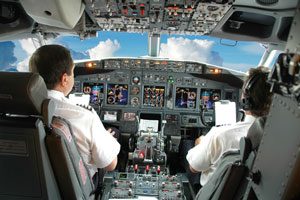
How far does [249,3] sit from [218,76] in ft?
6.39

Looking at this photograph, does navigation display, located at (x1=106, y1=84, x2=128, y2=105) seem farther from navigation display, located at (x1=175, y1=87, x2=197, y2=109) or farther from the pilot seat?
the pilot seat

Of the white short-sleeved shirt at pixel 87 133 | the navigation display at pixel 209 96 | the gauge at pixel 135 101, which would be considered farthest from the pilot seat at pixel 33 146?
the navigation display at pixel 209 96

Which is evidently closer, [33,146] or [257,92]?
[33,146]

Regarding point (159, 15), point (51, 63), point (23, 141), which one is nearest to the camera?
point (23, 141)

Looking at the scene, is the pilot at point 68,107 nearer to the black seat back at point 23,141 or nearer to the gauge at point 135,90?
the black seat back at point 23,141

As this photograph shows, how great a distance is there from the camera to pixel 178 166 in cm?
507

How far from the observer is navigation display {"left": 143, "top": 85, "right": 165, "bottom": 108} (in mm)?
5047

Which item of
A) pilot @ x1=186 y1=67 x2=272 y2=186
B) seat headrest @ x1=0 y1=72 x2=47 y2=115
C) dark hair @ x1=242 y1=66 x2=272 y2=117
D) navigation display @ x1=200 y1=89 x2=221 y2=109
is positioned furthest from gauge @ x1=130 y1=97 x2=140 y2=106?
seat headrest @ x1=0 y1=72 x2=47 y2=115

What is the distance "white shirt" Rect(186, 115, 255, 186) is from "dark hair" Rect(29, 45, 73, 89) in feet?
3.43

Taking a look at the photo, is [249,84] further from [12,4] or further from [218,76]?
[218,76]

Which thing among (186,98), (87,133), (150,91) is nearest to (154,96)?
(150,91)

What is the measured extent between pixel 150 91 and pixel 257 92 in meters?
2.93

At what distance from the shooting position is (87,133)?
220cm

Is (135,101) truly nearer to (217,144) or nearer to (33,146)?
(217,144)
